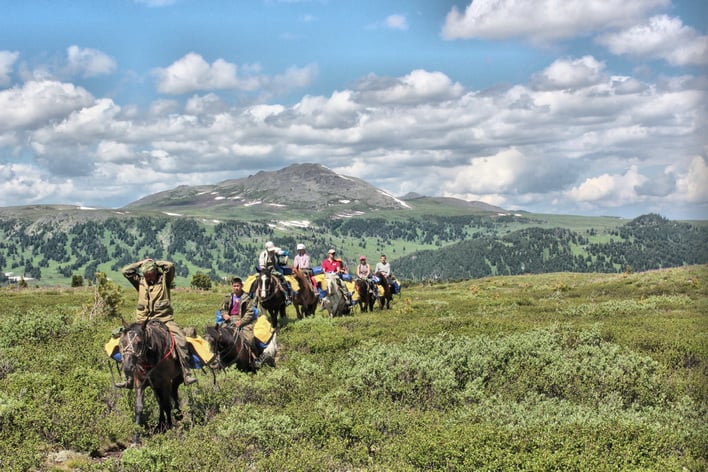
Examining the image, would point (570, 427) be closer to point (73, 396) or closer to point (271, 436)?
point (271, 436)

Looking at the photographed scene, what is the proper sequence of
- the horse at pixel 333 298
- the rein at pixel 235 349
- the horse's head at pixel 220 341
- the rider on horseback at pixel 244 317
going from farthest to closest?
the horse at pixel 333 298 → the rider on horseback at pixel 244 317 → the rein at pixel 235 349 → the horse's head at pixel 220 341

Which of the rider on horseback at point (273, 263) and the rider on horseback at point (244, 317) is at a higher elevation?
the rider on horseback at point (273, 263)

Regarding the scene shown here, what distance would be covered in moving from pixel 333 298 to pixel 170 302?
1347 centimetres

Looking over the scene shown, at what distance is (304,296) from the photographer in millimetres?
25750

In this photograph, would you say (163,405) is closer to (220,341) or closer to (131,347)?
(131,347)

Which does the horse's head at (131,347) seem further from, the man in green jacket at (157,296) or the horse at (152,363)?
the man in green jacket at (157,296)

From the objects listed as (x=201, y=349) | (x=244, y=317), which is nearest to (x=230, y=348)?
(x=244, y=317)

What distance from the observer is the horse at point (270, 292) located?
21.5 metres

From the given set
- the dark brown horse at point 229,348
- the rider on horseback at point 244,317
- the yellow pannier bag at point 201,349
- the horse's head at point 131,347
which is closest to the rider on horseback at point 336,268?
the rider on horseback at point 244,317

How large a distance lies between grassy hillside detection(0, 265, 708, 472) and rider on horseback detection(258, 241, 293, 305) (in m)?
3.38

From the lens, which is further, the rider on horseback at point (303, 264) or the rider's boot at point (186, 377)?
the rider on horseback at point (303, 264)

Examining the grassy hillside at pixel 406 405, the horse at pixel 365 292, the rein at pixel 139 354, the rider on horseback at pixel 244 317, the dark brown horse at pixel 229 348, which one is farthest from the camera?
the horse at pixel 365 292

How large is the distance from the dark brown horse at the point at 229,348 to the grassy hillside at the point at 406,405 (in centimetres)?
54

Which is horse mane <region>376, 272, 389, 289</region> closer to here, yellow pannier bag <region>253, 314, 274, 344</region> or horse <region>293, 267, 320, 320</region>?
horse <region>293, 267, 320, 320</region>
